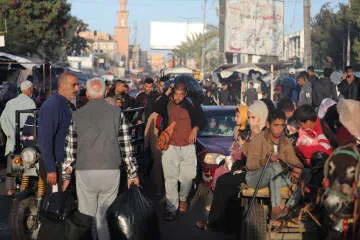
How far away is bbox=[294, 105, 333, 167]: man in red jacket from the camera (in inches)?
294

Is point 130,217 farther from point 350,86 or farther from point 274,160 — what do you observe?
point 350,86

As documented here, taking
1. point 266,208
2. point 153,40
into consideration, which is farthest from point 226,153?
point 153,40

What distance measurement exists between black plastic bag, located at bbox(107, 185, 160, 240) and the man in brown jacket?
3.66ft

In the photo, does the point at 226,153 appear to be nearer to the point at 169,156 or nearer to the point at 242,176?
the point at 169,156

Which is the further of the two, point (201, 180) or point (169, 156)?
point (201, 180)

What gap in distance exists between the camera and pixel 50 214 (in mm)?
7066

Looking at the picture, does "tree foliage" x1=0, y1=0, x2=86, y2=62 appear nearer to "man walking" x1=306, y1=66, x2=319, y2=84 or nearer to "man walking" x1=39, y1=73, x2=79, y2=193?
"man walking" x1=306, y1=66, x2=319, y2=84

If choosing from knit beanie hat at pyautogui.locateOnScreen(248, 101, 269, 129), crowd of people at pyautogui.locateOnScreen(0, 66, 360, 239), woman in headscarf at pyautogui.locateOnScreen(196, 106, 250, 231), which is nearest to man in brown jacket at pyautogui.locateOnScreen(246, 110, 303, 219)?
crowd of people at pyautogui.locateOnScreen(0, 66, 360, 239)

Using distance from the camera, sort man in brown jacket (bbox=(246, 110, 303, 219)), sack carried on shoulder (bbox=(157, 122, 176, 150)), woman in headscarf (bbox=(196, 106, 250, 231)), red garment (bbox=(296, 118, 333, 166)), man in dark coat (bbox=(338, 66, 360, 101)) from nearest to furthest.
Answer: man in brown jacket (bbox=(246, 110, 303, 219)), red garment (bbox=(296, 118, 333, 166)), woman in headscarf (bbox=(196, 106, 250, 231)), sack carried on shoulder (bbox=(157, 122, 176, 150)), man in dark coat (bbox=(338, 66, 360, 101))

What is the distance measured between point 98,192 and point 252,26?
122 feet

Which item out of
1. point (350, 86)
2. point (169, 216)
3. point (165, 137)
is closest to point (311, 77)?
point (350, 86)

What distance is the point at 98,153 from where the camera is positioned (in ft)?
23.1

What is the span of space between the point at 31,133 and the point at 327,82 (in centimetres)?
1263

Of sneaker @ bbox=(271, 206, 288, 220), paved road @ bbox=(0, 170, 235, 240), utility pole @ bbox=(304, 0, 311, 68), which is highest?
utility pole @ bbox=(304, 0, 311, 68)
